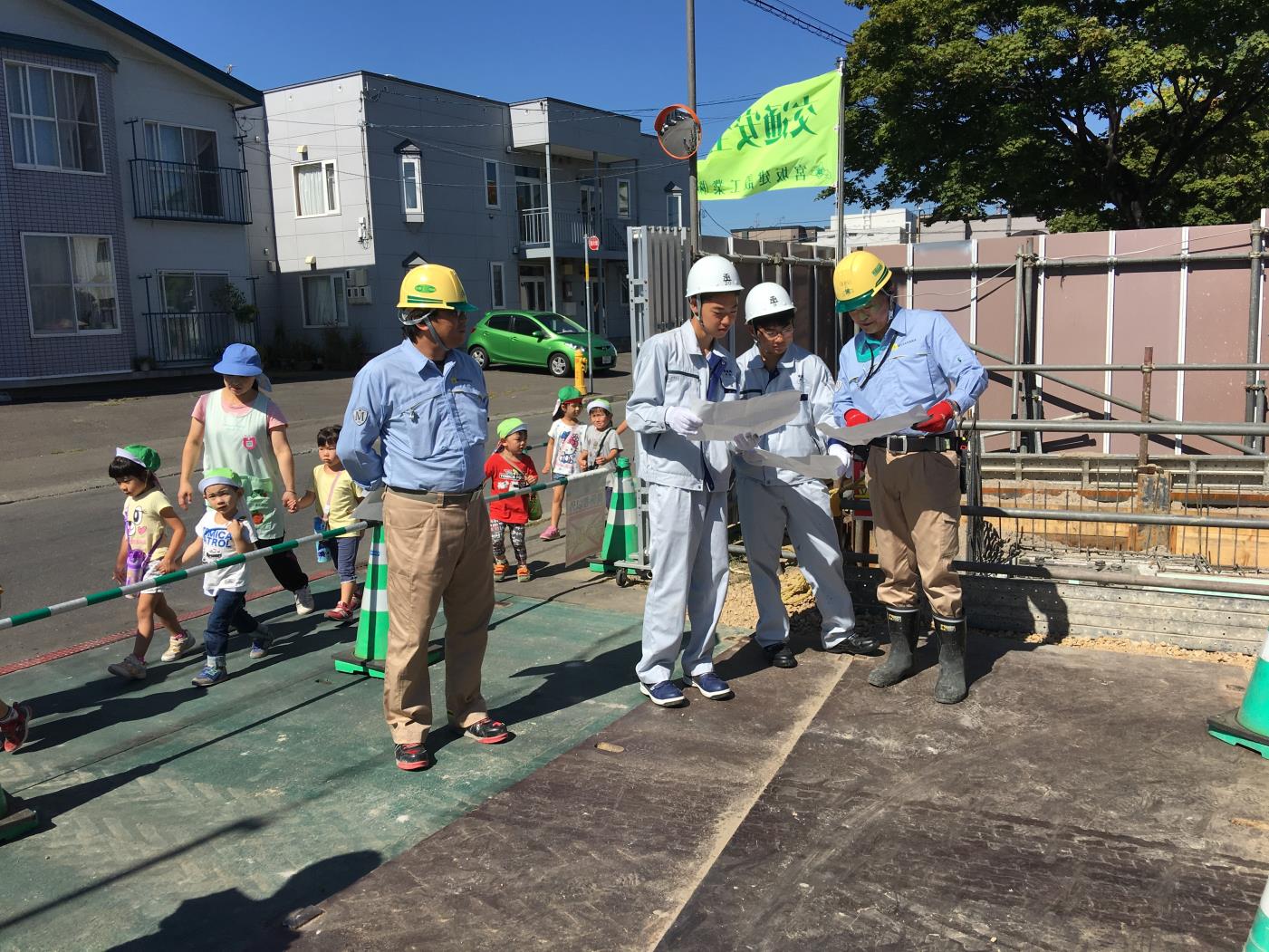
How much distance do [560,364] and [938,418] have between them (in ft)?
72.3

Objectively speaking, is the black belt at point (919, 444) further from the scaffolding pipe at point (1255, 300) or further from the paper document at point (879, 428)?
the scaffolding pipe at point (1255, 300)

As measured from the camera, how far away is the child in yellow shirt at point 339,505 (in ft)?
22.6

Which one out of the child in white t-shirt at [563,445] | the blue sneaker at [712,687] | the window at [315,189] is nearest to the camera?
the blue sneaker at [712,687]

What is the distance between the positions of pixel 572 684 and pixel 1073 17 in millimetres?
20609

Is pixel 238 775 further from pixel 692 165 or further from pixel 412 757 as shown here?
pixel 692 165

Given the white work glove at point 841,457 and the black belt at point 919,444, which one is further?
the black belt at point 919,444

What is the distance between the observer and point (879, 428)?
4824 millimetres

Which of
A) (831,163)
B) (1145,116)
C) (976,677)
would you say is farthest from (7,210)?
(1145,116)

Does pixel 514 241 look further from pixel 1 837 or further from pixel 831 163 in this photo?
pixel 1 837

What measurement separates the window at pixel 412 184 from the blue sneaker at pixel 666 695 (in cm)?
2786

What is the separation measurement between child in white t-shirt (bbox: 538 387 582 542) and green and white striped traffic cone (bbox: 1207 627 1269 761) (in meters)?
5.39

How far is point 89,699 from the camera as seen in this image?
18.4 feet

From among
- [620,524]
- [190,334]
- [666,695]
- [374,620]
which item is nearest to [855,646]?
[666,695]

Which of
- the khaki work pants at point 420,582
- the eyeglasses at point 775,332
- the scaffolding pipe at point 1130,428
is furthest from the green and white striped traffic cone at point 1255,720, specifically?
the khaki work pants at point 420,582
